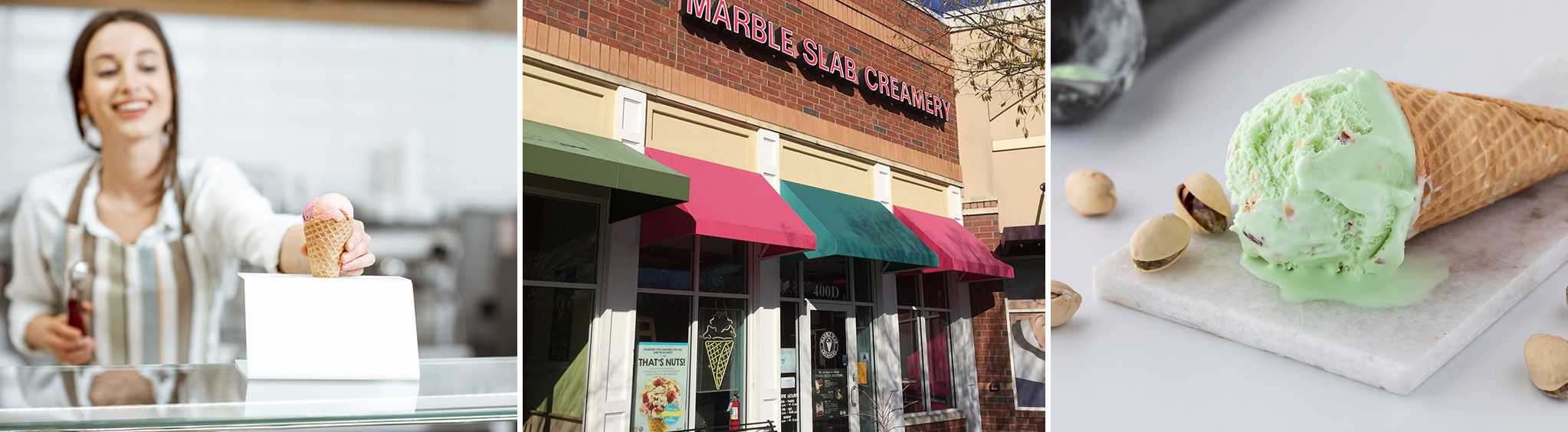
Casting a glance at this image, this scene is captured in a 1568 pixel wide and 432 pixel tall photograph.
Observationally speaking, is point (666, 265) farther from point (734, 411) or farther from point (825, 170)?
point (825, 170)

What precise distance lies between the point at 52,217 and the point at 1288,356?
2696 mm

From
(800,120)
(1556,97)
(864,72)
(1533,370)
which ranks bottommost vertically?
(1533,370)

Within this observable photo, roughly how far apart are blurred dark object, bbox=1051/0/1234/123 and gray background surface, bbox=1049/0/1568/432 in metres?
0.03

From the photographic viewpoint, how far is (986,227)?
3.19 m

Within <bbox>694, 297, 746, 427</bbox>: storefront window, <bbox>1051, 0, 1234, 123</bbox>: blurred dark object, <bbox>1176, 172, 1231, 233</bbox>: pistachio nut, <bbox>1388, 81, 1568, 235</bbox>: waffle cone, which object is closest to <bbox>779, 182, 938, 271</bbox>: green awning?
<bbox>694, 297, 746, 427</bbox>: storefront window

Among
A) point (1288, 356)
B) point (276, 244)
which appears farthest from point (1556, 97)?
point (276, 244)

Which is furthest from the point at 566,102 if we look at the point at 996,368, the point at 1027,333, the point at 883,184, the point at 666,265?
the point at 996,368

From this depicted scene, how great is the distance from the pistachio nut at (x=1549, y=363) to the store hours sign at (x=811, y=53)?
2223 mm

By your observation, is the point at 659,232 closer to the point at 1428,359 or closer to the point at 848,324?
the point at 848,324

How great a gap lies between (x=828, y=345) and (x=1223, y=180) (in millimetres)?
2144

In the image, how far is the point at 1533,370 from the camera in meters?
1.08

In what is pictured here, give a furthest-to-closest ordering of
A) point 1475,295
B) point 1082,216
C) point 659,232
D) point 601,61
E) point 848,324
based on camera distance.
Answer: point 848,324
point 659,232
point 601,61
point 1082,216
point 1475,295

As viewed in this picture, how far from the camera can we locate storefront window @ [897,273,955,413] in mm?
3463

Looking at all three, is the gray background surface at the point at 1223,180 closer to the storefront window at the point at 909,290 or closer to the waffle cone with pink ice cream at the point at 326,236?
the waffle cone with pink ice cream at the point at 326,236
